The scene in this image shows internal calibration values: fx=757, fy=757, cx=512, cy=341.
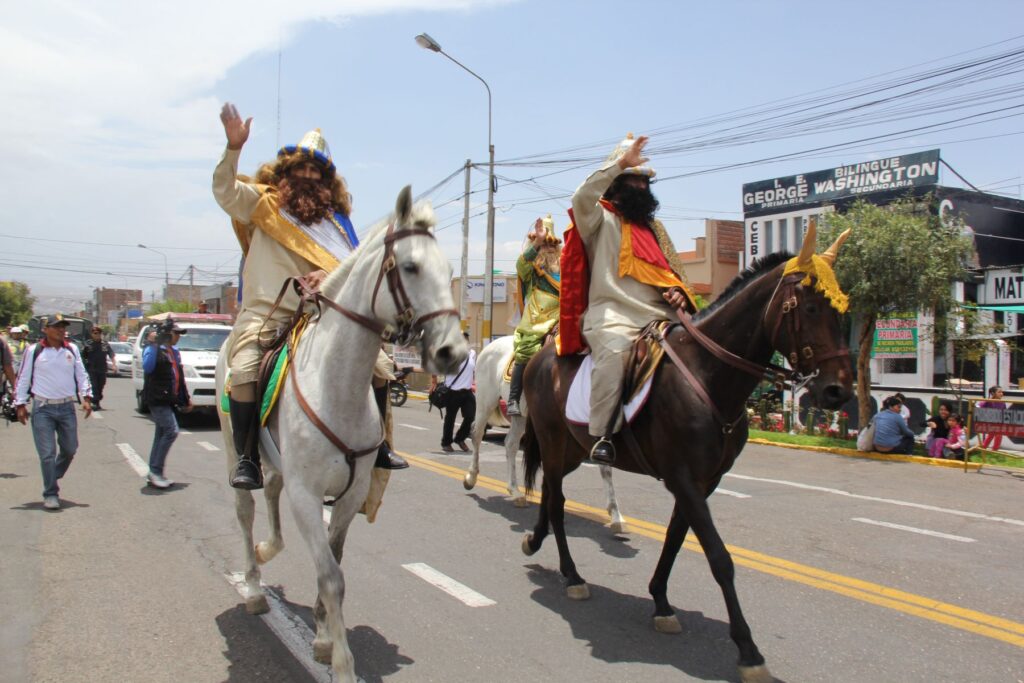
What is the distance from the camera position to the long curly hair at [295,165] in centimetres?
459

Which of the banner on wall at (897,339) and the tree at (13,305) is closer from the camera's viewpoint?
the banner on wall at (897,339)

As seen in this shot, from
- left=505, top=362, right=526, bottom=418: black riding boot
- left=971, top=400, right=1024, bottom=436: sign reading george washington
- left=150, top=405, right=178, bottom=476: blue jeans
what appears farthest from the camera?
left=971, top=400, right=1024, bottom=436: sign reading george washington

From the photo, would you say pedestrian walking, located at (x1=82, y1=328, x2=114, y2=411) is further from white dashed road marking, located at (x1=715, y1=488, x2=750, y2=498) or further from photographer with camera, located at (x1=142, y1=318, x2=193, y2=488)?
white dashed road marking, located at (x1=715, y1=488, x2=750, y2=498)

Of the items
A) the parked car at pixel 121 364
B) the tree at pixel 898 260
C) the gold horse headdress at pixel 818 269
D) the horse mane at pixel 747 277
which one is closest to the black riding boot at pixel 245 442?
the horse mane at pixel 747 277

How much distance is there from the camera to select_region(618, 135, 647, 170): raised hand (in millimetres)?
4441

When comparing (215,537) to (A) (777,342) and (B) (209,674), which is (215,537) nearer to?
(B) (209,674)

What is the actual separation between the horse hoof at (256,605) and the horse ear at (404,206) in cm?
283

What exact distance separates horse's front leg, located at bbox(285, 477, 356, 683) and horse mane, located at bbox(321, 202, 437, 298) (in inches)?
39.4

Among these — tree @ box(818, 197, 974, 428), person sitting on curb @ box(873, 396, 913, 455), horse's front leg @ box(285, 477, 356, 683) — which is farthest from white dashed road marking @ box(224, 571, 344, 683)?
tree @ box(818, 197, 974, 428)

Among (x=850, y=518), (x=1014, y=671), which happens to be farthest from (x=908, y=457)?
(x=1014, y=671)

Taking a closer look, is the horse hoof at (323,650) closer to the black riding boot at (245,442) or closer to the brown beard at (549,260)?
the black riding boot at (245,442)

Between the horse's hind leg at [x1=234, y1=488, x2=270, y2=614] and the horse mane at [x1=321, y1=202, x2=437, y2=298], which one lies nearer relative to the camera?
the horse mane at [x1=321, y1=202, x2=437, y2=298]

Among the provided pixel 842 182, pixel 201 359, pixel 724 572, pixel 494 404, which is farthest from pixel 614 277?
pixel 842 182

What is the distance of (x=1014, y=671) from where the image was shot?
160 inches
